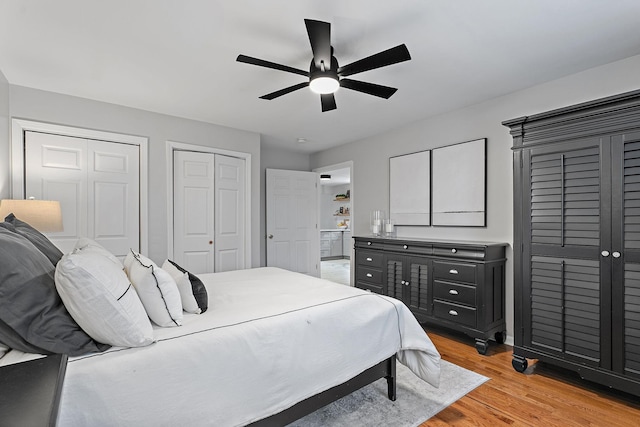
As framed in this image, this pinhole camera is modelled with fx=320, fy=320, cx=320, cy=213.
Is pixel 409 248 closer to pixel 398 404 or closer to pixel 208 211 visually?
pixel 398 404

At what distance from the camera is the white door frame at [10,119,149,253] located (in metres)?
2.99

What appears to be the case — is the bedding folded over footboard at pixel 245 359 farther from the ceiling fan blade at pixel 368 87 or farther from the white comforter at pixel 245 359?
the ceiling fan blade at pixel 368 87

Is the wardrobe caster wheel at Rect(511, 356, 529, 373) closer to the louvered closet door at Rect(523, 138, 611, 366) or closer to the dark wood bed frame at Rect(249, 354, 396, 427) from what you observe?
the louvered closet door at Rect(523, 138, 611, 366)

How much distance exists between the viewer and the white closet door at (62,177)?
3.08m

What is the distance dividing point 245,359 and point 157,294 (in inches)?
21.0

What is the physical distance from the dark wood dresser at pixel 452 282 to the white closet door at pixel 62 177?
3375 millimetres

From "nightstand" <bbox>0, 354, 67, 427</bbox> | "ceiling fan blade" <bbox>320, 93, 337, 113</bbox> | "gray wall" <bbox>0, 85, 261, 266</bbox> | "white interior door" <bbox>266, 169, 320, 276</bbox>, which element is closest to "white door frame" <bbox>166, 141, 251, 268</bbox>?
"gray wall" <bbox>0, 85, 261, 266</bbox>

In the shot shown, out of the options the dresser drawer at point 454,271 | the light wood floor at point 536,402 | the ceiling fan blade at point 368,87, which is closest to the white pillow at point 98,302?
the light wood floor at point 536,402

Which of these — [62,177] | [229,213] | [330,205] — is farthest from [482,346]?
[330,205]

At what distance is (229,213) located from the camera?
4391mm

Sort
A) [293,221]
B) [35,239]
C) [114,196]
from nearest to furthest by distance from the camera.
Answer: [35,239], [114,196], [293,221]

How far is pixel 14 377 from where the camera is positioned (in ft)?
2.68

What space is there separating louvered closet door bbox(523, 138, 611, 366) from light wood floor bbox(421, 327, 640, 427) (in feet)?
0.87

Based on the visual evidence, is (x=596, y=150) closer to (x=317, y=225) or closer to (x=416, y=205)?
→ (x=416, y=205)
